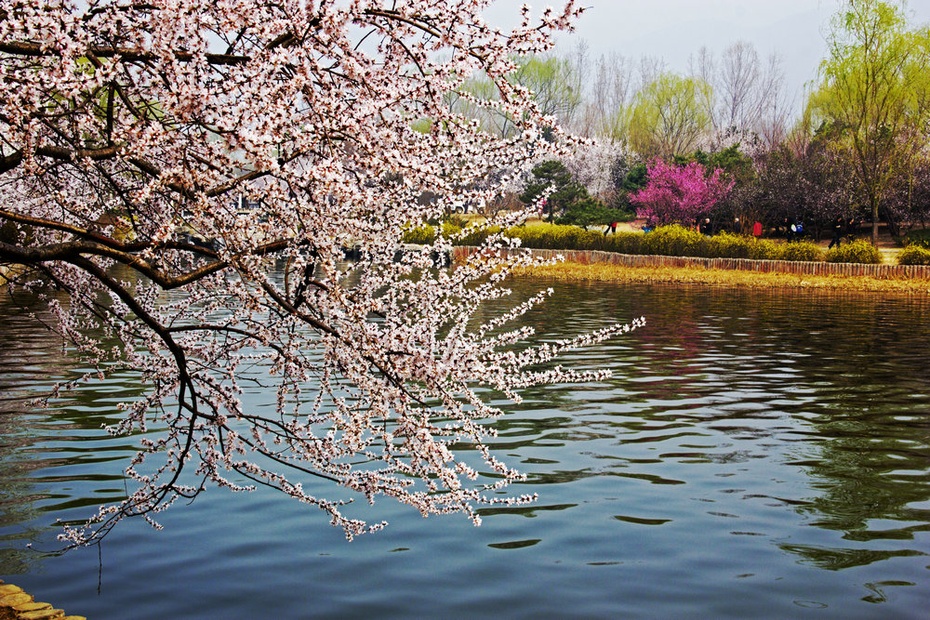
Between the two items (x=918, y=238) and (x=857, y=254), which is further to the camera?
(x=918, y=238)

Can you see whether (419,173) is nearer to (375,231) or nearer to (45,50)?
(375,231)

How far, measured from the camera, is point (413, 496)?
7.29 metres

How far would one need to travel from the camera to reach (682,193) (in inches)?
2576

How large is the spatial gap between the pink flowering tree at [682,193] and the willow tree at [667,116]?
36.8 meters

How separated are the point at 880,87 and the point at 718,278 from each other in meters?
22.1

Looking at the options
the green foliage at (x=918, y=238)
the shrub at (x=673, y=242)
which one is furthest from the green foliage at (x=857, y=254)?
the green foliage at (x=918, y=238)

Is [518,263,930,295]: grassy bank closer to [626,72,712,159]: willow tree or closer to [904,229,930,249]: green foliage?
[904,229,930,249]: green foliage

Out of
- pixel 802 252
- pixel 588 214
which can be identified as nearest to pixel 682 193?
pixel 588 214

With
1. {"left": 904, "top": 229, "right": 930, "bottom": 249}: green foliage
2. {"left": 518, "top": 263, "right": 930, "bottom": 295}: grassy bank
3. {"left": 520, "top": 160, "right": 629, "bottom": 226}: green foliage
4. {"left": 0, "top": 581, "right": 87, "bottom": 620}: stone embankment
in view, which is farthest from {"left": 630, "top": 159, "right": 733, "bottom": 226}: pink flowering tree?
{"left": 0, "top": 581, "right": 87, "bottom": 620}: stone embankment

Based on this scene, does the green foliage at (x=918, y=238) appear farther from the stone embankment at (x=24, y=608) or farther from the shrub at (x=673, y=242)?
the stone embankment at (x=24, y=608)

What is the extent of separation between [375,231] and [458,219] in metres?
63.7

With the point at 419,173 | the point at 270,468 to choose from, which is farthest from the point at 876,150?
the point at 419,173

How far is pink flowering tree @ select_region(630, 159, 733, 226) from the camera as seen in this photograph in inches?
2539

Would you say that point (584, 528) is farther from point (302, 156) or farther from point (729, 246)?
point (729, 246)
